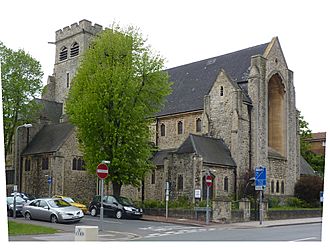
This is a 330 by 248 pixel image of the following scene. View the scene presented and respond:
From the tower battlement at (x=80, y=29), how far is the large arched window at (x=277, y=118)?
2804 centimetres

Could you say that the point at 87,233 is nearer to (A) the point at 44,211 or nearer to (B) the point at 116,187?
(A) the point at 44,211

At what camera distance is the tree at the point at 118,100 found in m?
35.2

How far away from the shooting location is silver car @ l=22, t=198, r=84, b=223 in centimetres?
2698

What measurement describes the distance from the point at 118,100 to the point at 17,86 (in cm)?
1478

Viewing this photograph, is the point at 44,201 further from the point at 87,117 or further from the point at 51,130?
the point at 51,130

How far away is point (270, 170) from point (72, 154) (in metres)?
19.1

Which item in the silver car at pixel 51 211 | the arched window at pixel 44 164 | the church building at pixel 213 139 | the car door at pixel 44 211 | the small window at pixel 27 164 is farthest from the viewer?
the small window at pixel 27 164

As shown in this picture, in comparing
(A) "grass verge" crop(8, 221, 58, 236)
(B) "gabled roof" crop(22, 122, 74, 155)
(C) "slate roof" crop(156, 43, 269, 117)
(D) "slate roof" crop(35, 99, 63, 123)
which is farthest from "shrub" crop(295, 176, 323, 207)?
(A) "grass verge" crop(8, 221, 58, 236)

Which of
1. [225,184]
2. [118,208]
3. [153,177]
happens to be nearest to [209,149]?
[225,184]

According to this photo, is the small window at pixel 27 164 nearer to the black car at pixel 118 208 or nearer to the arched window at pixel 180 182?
the arched window at pixel 180 182

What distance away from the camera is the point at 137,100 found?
120 feet

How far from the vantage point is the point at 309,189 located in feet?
159

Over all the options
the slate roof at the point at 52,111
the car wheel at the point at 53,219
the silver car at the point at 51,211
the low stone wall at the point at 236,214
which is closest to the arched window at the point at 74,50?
the slate roof at the point at 52,111

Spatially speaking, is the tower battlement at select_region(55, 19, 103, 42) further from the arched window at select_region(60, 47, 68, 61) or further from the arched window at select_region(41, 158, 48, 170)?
the arched window at select_region(41, 158, 48, 170)
